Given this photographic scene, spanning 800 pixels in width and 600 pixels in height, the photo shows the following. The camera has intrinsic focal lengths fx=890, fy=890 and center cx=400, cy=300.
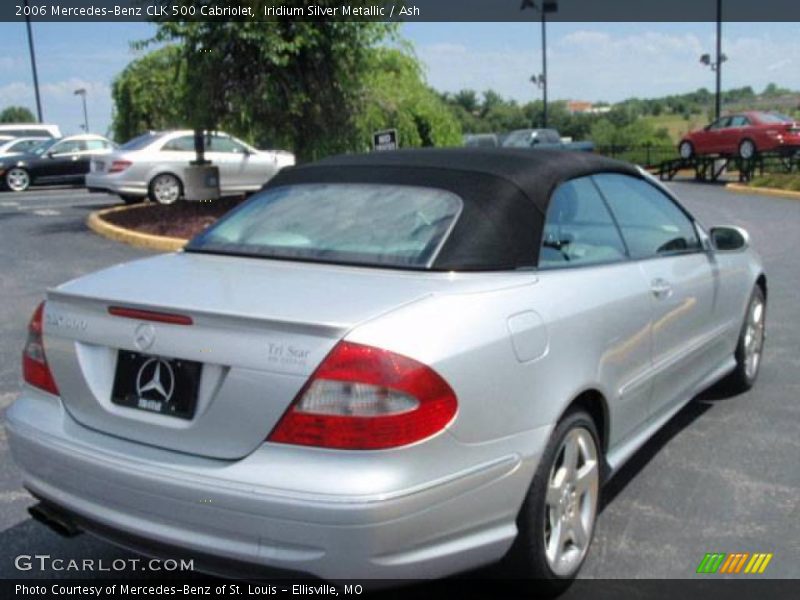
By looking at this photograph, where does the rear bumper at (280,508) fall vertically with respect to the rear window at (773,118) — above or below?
below

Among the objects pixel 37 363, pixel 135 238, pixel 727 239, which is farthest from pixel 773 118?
pixel 37 363

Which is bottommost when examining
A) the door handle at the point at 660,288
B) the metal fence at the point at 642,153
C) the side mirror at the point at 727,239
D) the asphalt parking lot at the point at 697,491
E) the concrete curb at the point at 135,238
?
the metal fence at the point at 642,153

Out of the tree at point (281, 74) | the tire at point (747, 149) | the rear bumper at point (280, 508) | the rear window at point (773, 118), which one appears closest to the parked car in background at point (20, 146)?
the tree at point (281, 74)

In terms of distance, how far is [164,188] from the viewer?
53.2 ft

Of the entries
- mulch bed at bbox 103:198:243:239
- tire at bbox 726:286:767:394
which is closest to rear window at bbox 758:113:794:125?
mulch bed at bbox 103:198:243:239

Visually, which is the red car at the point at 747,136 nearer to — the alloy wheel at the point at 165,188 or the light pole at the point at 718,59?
the light pole at the point at 718,59

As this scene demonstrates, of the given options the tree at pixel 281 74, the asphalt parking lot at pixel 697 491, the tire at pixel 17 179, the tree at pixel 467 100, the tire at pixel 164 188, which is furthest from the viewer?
the tree at pixel 467 100

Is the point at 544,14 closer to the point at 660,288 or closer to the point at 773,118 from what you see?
the point at 773,118

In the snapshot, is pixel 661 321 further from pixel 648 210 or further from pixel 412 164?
pixel 412 164

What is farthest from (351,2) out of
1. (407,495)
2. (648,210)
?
→ (407,495)

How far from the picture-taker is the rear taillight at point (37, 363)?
3.06m

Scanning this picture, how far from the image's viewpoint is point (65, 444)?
2.88m

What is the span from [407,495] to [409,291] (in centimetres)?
68

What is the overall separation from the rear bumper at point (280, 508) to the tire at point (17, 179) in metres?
23.3
